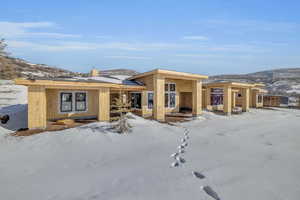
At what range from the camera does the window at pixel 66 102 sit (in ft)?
35.4

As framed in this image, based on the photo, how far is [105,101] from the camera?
10.4 metres

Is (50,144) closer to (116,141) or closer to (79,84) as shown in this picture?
(116,141)

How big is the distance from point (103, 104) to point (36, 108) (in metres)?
3.57

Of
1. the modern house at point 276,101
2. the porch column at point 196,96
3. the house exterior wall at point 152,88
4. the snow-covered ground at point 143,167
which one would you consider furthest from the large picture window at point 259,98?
Result: the snow-covered ground at point 143,167

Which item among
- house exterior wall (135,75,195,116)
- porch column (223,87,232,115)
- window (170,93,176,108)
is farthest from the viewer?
porch column (223,87,232,115)

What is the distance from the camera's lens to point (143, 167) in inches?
171

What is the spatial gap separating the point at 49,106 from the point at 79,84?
290cm

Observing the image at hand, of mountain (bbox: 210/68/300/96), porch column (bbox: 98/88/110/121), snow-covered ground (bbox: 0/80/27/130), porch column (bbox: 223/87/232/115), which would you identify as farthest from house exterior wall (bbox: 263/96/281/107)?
snow-covered ground (bbox: 0/80/27/130)

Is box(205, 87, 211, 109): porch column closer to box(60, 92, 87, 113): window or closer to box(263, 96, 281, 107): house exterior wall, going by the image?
box(60, 92, 87, 113): window

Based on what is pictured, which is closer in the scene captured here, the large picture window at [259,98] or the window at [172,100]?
the window at [172,100]

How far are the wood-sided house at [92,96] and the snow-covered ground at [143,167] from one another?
233cm

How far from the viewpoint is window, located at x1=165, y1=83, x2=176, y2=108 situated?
47.4 feet

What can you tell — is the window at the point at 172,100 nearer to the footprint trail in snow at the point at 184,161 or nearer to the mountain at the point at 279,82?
the footprint trail in snow at the point at 184,161

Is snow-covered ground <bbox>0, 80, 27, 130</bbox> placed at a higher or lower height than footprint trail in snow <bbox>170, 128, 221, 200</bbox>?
higher
